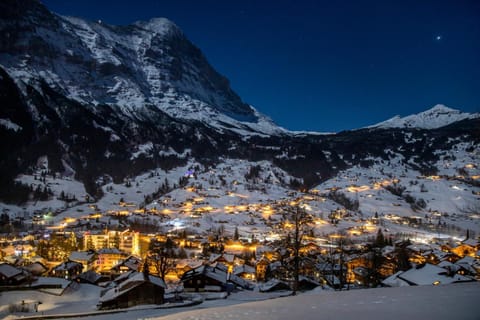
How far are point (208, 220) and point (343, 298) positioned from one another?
139979 millimetres

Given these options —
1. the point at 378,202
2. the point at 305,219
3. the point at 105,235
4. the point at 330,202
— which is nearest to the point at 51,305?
the point at 305,219

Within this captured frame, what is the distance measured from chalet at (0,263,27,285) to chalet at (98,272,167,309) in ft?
71.8

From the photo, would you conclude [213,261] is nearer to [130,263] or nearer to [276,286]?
[130,263]

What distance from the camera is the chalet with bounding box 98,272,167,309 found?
3378 cm

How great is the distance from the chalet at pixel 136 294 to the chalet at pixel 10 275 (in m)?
21.9

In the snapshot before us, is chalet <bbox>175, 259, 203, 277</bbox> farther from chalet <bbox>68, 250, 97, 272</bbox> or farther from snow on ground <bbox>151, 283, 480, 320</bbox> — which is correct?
snow on ground <bbox>151, 283, 480, 320</bbox>

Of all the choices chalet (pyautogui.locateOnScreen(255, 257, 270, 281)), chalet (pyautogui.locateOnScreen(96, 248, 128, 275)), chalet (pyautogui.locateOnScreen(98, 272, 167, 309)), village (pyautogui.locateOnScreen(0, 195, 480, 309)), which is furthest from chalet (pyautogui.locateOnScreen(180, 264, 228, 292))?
chalet (pyautogui.locateOnScreen(96, 248, 128, 275))

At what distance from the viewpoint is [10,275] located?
48.6 metres

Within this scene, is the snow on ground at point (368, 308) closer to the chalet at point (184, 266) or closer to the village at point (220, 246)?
the village at point (220, 246)

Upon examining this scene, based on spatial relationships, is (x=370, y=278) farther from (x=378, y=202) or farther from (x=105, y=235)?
(x=378, y=202)

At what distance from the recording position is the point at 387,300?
13.5 meters

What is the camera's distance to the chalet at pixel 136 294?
33.8 m

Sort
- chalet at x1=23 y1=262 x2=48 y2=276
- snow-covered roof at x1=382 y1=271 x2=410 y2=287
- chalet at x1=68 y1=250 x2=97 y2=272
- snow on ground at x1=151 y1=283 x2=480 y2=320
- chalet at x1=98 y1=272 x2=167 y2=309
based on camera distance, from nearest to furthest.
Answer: snow on ground at x1=151 y1=283 x2=480 y2=320, chalet at x1=98 y1=272 x2=167 y2=309, snow-covered roof at x1=382 y1=271 x2=410 y2=287, chalet at x1=23 y1=262 x2=48 y2=276, chalet at x1=68 y1=250 x2=97 y2=272

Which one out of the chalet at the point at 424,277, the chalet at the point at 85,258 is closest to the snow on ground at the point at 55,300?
the chalet at the point at 424,277
